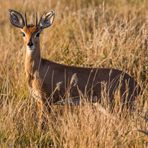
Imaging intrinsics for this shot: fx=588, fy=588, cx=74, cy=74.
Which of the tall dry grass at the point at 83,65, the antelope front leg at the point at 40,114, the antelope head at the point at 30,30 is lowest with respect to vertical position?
the antelope front leg at the point at 40,114

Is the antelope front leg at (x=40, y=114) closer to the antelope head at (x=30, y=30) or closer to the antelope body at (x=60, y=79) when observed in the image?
the antelope body at (x=60, y=79)

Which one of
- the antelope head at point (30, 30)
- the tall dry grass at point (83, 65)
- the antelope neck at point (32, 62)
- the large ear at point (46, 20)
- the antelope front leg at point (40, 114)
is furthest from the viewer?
the large ear at point (46, 20)

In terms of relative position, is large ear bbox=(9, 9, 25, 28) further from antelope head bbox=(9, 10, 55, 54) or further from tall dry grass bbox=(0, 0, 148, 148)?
tall dry grass bbox=(0, 0, 148, 148)

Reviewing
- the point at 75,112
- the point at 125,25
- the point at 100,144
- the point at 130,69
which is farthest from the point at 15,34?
the point at 100,144

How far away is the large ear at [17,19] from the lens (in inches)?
251

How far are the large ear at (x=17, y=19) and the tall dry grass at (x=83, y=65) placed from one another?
608 mm

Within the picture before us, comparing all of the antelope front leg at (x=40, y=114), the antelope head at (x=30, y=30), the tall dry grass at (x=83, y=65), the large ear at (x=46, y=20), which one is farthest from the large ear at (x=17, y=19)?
the antelope front leg at (x=40, y=114)

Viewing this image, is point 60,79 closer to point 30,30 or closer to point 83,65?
point 30,30

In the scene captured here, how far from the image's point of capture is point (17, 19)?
650 cm

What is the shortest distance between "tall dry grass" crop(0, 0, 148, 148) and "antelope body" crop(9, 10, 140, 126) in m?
0.15

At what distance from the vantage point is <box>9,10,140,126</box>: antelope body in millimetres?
6152

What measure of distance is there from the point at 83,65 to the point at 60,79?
3.45ft

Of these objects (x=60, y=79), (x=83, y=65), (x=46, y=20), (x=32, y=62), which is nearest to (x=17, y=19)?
(x=46, y=20)

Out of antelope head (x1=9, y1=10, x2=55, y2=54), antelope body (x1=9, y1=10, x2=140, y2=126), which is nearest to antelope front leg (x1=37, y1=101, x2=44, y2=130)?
antelope body (x1=9, y1=10, x2=140, y2=126)
